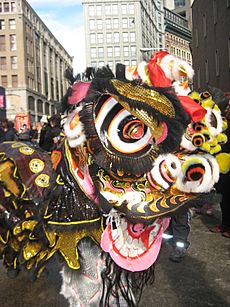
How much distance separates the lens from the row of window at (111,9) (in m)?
66.2

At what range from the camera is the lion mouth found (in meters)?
1.60

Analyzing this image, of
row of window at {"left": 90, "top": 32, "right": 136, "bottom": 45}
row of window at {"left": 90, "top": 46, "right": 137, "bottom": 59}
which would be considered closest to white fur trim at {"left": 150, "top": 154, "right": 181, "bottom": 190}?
row of window at {"left": 90, "top": 46, "right": 137, "bottom": 59}

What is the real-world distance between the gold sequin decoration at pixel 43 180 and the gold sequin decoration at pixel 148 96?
619 millimetres

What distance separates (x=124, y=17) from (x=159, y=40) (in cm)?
931

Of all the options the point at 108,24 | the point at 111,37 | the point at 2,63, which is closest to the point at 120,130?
the point at 2,63

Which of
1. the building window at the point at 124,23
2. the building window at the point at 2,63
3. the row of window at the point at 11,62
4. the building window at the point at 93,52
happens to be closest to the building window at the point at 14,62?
the row of window at the point at 11,62

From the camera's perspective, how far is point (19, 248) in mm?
1798

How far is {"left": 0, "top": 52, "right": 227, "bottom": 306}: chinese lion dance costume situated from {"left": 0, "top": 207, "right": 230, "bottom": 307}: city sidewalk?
0.89m

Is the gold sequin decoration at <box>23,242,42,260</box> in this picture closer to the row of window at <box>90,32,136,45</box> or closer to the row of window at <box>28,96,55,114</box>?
the row of window at <box>28,96,55,114</box>

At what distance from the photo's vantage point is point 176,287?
9.02 feet

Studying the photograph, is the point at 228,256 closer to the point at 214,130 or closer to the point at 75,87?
the point at 214,130

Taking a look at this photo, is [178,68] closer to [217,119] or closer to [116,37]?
[217,119]

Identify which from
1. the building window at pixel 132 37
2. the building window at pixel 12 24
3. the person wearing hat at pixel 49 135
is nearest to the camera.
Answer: the person wearing hat at pixel 49 135

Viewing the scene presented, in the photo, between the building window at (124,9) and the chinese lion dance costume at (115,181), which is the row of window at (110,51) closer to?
the building window at (124,9)
